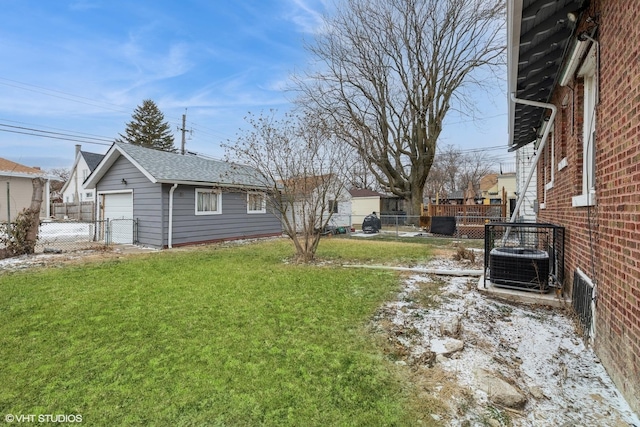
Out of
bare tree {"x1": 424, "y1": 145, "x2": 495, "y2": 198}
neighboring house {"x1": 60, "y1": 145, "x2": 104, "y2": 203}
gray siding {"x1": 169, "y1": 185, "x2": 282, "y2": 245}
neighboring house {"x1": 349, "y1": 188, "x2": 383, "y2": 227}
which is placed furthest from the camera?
bare tree {"x1": 424, "y1": 145, "x2": 495, "y2": 198}

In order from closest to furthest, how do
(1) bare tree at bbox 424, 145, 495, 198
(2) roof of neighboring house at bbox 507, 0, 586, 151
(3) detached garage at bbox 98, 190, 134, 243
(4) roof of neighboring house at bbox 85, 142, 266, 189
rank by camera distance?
(2) roof of neighboring house at bbox 507, 0, 586, 151, (4) roof of neighboring house at bbox 85, 142, 266, 189, (3) detached garage at bbox 98, 190, 134, 243, (1) bare tree at bbox 424, 145, 495, 198

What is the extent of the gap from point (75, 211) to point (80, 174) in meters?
9.79

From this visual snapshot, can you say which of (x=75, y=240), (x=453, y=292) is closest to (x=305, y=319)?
(x=453, y=292)

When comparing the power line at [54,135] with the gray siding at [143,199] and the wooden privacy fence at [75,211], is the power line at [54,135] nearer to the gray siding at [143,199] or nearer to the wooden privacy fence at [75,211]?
the wooden privacy fence at [75,211]

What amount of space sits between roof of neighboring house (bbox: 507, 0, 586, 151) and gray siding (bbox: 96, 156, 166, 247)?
10.1 meters

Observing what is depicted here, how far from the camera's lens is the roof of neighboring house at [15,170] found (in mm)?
15682

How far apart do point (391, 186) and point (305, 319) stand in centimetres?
1869

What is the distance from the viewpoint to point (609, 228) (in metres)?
2.54

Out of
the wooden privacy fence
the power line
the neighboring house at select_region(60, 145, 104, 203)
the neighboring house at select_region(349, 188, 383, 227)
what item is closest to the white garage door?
the wooden privacy fence

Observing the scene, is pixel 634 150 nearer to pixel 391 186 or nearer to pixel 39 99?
pixel 391 186

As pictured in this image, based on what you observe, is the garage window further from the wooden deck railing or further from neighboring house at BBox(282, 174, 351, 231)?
the wooden deck railing

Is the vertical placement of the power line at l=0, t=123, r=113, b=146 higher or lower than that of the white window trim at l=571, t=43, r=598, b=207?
higher

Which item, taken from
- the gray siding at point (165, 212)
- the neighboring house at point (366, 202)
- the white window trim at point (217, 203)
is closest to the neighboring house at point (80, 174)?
the gray siding at point (165, 212)

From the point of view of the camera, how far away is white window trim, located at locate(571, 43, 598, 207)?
9.87ft
